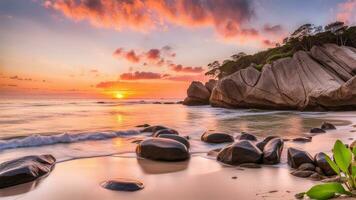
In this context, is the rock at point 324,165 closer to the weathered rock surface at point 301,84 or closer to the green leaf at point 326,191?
the green leaf at point 326,191

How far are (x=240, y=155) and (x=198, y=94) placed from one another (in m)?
33.5

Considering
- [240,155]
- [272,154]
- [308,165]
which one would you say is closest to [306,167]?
[308,165]

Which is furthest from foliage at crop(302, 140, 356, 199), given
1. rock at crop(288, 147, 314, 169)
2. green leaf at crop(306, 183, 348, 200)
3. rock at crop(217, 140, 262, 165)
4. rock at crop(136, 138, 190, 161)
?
rock at crop(136, 138, 190, 161)

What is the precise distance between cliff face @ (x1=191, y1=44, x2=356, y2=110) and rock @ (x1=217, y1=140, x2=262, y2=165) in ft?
58.9

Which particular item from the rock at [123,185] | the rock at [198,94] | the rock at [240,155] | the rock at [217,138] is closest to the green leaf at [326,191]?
the rock at [123,185]

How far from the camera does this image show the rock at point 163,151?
556cm

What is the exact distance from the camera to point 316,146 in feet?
23.1

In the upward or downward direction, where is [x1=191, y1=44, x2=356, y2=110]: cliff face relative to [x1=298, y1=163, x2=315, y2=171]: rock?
upward

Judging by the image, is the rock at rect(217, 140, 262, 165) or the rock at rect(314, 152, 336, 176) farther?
the rock at rect(217, 140, 262, 165)

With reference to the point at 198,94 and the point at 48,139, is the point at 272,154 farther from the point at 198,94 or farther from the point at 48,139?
the point at 198,94

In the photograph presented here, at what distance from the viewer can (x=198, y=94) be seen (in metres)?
38.6

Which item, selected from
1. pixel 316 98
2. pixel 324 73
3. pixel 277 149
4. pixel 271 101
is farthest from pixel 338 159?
pixel 324 73

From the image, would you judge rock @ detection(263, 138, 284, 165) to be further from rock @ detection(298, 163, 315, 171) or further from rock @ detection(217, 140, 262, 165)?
rock @ detection(298, 163, 315, 171)

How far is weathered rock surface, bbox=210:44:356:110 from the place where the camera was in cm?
2180
